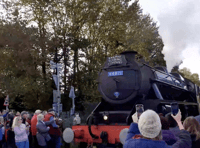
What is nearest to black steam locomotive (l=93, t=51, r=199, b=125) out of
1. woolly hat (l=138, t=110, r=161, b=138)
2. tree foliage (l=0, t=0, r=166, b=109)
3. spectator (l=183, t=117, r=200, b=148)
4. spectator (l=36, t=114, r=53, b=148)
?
spectator (l=36, t=114, r=53, b=148)

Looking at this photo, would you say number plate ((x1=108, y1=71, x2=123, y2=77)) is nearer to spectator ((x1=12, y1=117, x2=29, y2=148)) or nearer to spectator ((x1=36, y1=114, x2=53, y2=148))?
spectator ((x1=36, y1=114, x2=53, y2=148))

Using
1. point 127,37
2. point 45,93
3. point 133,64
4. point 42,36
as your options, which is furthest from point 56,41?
point 133,64

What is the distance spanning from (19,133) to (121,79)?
3.40 meters

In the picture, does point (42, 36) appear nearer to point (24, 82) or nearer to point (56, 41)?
point (56, 41)

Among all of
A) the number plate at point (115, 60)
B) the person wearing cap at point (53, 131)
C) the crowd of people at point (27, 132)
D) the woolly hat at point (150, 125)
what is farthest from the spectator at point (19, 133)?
the woolly hat at point (150, 125)

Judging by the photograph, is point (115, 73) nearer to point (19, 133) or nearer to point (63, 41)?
point (19, 133)

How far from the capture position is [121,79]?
816cm

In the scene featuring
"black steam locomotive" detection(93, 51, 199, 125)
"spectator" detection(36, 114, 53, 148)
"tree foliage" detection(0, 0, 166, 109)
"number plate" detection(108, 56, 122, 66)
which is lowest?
"spectator" detection(36, 114, 53, 148)

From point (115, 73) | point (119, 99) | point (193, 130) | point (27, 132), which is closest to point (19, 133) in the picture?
point (27, 132)

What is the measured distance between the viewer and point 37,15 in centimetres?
2070

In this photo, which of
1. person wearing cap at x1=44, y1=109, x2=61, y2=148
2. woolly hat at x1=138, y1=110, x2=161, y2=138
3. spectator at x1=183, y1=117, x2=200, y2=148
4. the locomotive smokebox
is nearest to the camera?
woolly hat at x1=138, y1=110, x2=161, y2=138

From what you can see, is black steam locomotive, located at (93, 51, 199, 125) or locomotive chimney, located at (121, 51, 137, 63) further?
locomotive chimney, located at (121, 51, 137, 63)

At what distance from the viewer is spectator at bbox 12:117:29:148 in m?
7.16

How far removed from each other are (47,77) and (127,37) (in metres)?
8.93
